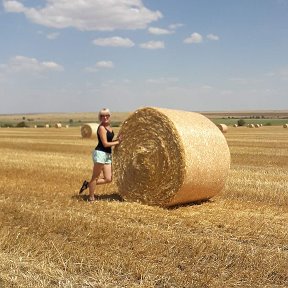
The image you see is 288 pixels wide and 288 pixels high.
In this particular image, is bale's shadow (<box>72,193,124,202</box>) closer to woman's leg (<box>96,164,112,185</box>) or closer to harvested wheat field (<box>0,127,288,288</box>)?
harvested wheat field (<box>0,127,288,288</box>)

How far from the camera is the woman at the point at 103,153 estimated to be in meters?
9.55

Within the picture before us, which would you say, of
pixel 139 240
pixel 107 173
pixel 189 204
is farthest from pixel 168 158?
pixel 139 240

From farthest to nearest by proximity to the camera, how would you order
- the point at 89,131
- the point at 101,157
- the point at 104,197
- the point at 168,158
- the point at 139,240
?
the point at 89,131 < the point at 104,197 < the point at 101,157 < the point at 168,158 < the point at 139,240

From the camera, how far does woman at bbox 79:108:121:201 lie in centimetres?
955

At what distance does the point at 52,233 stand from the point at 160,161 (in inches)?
120

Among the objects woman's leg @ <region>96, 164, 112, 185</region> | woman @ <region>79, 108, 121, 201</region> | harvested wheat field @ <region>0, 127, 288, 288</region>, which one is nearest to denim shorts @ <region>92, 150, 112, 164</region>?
woman @ <region>79, 108, 121, 201</region>

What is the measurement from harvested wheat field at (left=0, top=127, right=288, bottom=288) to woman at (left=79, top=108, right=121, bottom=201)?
0.39m

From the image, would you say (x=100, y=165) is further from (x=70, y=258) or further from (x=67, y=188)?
(x=70, y=258)

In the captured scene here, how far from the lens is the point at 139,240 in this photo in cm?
648

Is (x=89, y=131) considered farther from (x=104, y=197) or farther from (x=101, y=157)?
(x=101, y=157)

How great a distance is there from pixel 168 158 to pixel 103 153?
4.32ft

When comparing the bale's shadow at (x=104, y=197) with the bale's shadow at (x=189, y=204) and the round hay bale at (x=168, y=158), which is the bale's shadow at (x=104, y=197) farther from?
the bale's shadow at (x=189, y=204)

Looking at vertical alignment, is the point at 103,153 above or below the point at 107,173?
above

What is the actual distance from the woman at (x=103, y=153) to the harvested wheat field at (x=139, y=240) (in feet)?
1.29
